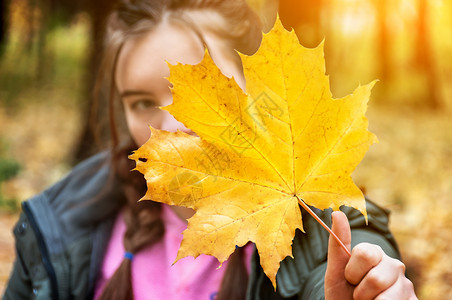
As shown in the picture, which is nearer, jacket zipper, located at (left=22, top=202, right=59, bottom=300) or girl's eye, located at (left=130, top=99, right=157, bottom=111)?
girl's eye, located at (left=130, top=99, right=157, bottom=111)

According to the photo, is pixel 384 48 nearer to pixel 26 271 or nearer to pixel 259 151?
pixel 26 271

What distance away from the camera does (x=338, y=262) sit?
0.60 metres

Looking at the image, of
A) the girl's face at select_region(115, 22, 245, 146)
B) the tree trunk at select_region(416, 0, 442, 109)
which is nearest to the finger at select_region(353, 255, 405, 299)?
the girl's face at select_region(115, 22, 245, 146)

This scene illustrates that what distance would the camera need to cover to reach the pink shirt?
1.22m

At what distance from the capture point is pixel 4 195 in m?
3.91

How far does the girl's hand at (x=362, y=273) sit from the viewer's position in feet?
1.84

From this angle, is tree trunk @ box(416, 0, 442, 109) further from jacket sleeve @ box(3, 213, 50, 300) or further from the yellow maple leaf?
the yellow maple leaf

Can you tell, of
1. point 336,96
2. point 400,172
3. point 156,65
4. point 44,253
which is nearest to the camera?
point 156,65

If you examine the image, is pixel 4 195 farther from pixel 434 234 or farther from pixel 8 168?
pixel 434 234

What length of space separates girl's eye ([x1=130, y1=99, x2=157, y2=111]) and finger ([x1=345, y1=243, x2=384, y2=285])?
0.70 metres

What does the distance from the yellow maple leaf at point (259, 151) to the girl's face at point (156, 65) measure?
425 millimetres

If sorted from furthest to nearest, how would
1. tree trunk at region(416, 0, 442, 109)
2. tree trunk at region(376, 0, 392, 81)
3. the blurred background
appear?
tree trunk at region(376, 0, 392, 81), tree trunk at region(416, 0, 442, 109), the blurred background

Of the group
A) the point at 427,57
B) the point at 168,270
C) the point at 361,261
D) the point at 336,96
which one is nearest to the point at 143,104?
the point at 168,270

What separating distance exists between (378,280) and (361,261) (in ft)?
0.10
